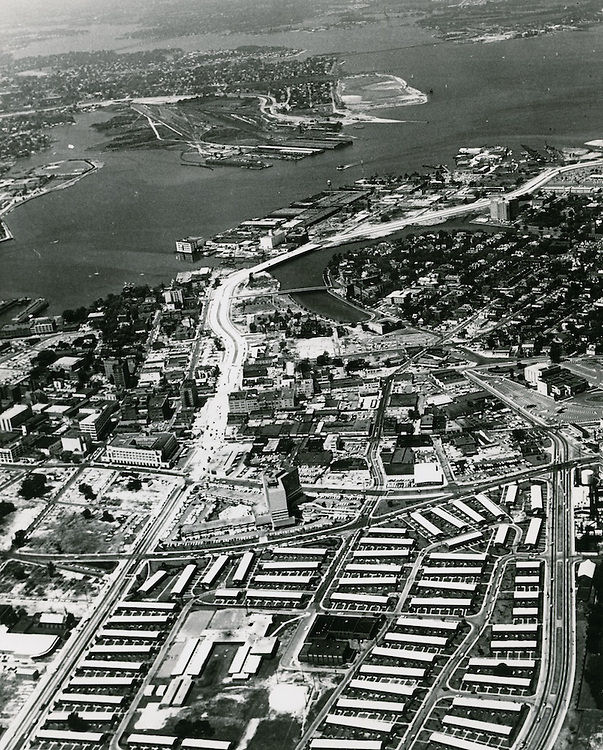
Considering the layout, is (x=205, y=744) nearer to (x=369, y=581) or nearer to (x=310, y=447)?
(x=369, y=581)

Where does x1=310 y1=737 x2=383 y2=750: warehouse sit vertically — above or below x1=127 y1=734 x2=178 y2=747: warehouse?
above

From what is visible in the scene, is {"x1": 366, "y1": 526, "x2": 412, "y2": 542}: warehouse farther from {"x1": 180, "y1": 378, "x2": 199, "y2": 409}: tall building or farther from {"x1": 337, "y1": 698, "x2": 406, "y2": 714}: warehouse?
{"x1": 180, "y1": 378, "x2": 199, "y2": 409}: tall building

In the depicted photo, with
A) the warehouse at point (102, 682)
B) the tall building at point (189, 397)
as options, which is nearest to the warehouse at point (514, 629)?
the warehouse at point (102, 682)

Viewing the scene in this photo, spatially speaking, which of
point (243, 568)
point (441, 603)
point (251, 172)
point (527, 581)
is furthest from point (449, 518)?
point (251, 172)

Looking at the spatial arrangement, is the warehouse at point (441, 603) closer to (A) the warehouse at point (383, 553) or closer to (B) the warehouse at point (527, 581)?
(B) the warehouse at point (527, 581)

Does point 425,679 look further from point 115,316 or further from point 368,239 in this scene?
point 368,239

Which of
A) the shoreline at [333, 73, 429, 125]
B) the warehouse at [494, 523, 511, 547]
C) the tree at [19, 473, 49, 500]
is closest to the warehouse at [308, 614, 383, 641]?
the warehouse at [494, 523, 511, 547]
